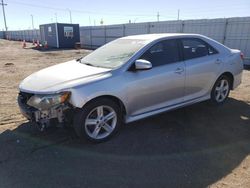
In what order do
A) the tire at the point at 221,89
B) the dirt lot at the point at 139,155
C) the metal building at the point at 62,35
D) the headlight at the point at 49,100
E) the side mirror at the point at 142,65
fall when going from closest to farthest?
the dirt lot at the point at 139,155 < the headlight at the point at 49,100 < the side mirror at the point at 142,65 < the tire at the point at 221,89 < the metal building at the point at 62,35

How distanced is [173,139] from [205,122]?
101 centimetres

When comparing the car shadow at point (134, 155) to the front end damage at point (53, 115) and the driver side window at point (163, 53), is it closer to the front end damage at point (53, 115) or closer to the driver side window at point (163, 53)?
the front end damage at point (53, 115)

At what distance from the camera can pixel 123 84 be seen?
377 centimetres

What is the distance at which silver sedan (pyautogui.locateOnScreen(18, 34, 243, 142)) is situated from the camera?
11.6 feet

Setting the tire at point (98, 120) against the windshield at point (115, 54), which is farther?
the windshield at point (115, 54)

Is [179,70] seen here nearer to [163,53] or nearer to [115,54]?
[163,53]

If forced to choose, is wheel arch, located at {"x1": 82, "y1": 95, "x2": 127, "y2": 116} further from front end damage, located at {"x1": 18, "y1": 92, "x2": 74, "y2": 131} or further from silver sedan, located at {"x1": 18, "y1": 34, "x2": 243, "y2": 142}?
front end damage, located at {"x1": 18, "y1": 92, "x2": 74, "y2": 131}

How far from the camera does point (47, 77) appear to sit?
390 centimetres

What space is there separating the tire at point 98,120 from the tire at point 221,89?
2.47 metres

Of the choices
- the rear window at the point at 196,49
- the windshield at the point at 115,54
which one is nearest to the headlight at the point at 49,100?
the windshield at the point at 115,54

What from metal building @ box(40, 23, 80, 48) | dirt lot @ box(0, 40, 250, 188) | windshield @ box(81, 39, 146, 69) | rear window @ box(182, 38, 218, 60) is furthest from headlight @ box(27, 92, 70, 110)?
metal building @ box(40, 23, 80, 48)

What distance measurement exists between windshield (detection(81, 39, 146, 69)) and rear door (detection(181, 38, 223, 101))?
983 millimetres

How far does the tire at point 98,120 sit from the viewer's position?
11.7 ft

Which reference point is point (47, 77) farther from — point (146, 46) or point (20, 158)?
point (146, 46)
